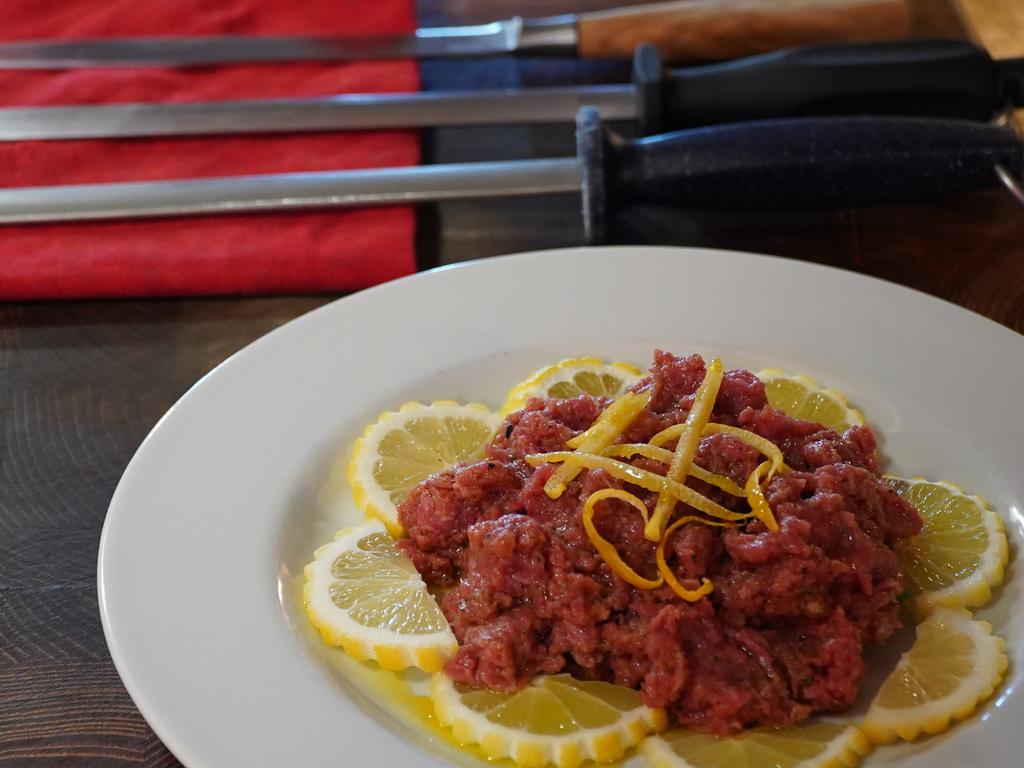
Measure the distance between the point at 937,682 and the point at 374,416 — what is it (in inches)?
58.3

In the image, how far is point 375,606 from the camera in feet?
7.24

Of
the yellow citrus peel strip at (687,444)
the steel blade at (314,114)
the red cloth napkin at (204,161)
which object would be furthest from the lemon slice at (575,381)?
the steel blade at (314,114)

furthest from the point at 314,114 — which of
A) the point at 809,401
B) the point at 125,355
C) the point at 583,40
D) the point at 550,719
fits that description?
the point at 550,719

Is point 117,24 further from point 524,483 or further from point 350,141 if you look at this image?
point 524,483

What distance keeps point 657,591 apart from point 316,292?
1.77 m

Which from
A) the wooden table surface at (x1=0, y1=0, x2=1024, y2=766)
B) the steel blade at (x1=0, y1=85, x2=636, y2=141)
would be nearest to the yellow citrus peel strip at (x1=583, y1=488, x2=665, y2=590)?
the wooden table surface at (x1=0, y1=0, x2=1024, y2=766)

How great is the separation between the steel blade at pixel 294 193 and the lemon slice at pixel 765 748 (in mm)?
2000

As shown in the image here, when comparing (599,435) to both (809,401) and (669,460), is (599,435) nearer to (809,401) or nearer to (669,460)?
(669,460)

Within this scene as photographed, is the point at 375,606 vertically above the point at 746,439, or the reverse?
the point at 746,439

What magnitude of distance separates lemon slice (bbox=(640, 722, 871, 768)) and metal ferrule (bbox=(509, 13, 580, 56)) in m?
3.07

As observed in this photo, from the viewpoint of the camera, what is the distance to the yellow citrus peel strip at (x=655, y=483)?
2.09 meters

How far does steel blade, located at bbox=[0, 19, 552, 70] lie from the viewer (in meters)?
4.39

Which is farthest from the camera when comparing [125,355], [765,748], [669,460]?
[125,355]

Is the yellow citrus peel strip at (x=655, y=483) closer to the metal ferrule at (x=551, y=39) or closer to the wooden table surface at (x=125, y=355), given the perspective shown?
the wooden table surface at (x=125, y=355)
